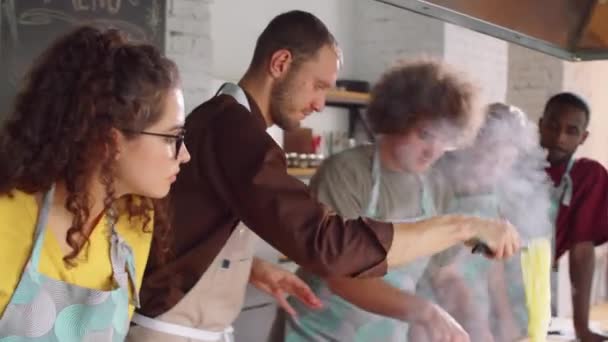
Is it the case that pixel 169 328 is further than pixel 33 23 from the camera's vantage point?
No

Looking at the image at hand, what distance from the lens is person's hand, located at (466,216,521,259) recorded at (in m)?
1.13

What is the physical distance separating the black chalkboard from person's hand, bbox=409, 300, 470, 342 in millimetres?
989

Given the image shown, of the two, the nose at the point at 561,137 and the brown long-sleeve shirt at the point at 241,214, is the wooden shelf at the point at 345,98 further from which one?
the brown long-sleeve shirt at the point at 241,214

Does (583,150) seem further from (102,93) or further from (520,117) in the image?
(102,93)

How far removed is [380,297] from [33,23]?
1.19 meters

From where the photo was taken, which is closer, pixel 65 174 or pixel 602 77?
pixel 65 174

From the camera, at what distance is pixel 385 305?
54.0 inches

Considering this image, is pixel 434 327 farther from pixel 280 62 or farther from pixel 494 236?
pixel 280 62

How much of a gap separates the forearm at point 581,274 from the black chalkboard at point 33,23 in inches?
49.9

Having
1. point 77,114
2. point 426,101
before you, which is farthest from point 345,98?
point 77,114

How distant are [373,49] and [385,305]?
2775mm

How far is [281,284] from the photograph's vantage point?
144cm

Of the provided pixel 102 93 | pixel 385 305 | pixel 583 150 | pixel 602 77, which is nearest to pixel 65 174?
pixel 102 93

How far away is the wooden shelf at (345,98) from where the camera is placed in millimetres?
3674
